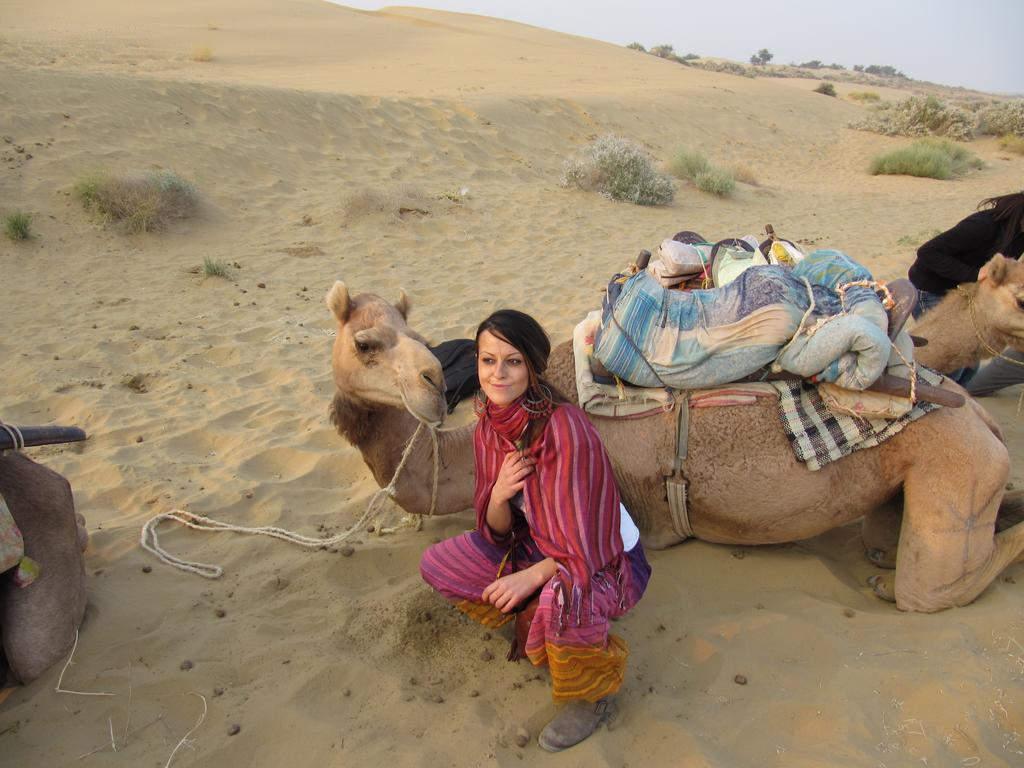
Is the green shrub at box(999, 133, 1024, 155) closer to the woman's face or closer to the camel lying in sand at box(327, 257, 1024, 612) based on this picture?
the camel lying in sand at box(327, 257, 1024, 612)

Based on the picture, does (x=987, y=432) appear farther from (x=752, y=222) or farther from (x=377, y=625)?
(x=752, y=222)

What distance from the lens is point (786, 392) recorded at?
295 cm

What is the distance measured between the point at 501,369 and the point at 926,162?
61.1 feet

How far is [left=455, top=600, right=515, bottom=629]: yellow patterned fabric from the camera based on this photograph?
2646 millimetres

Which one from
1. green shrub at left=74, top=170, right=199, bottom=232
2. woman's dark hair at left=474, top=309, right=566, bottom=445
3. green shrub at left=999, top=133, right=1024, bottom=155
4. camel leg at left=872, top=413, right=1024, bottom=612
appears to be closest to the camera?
woman's dark hair at left=474, top=309, right=566, bottom=445

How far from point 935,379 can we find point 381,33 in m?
38.6

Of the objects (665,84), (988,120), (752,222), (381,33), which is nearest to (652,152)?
(752,222)

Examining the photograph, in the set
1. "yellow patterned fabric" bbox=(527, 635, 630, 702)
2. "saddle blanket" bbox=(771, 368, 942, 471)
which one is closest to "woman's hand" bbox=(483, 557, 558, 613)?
"yellow patterned fabric" bbox=(527, 635, 630, 702)

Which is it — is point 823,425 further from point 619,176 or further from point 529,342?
point 619,176

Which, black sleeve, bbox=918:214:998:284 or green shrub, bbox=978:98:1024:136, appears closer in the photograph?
black sleeve, bbox=918:214:998:284

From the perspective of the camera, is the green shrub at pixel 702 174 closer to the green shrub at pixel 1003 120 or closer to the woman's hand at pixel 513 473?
the woman's hand at pixel 513 473

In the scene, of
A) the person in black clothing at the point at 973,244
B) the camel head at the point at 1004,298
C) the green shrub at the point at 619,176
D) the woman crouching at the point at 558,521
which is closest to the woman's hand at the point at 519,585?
the woman crouching at the point at 558,521

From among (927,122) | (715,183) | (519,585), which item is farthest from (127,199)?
(927,122)

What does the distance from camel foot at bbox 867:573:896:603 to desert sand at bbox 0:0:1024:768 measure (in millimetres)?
39
